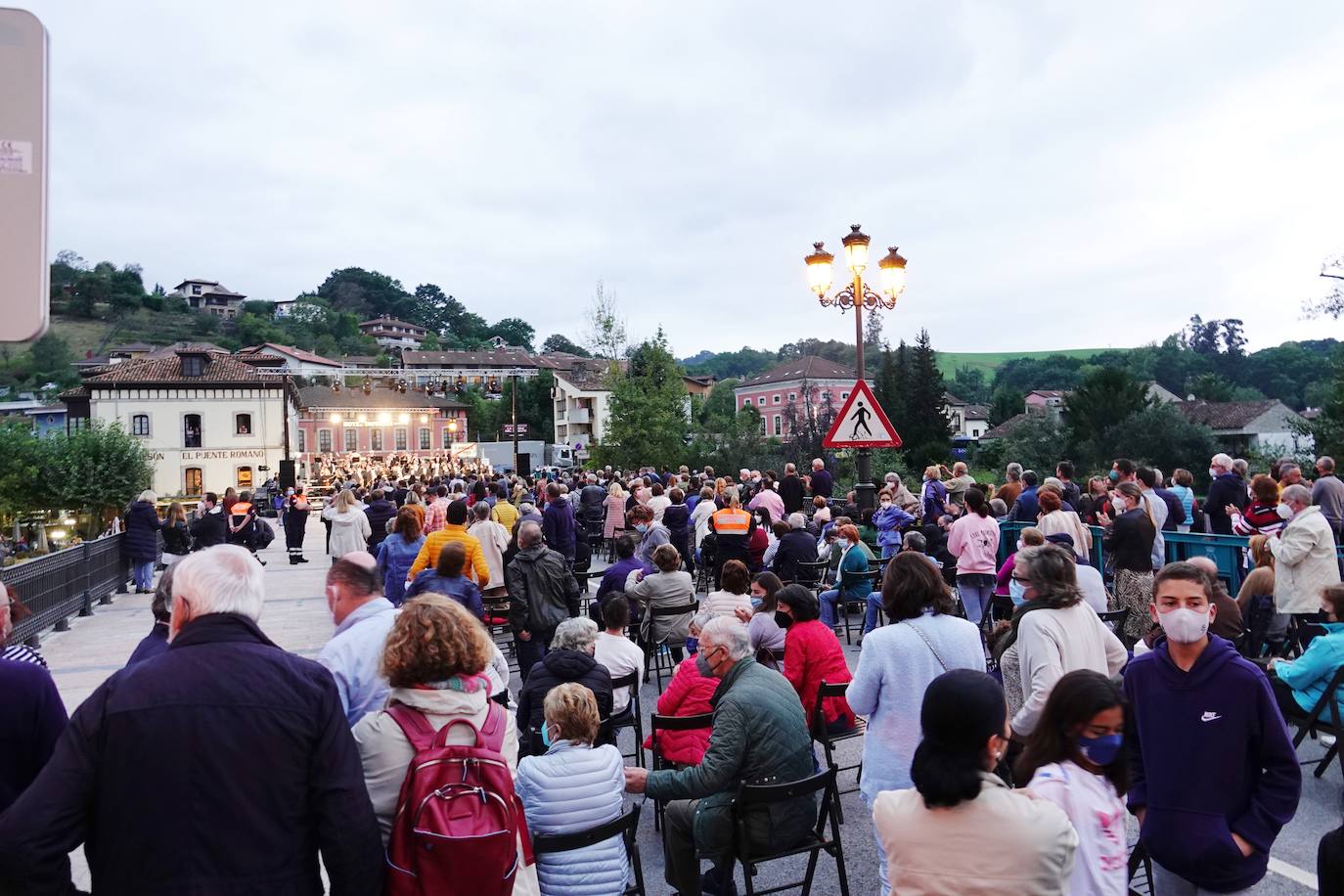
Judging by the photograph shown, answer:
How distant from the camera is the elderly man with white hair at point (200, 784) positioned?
213 cm

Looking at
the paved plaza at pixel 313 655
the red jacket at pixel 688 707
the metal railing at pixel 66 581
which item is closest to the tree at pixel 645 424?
the paved plaza at pixel 313 655

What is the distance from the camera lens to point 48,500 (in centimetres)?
2577

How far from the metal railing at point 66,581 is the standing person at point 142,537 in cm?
31

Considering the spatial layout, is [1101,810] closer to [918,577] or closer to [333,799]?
[918,577]

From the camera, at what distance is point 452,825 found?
2543mm

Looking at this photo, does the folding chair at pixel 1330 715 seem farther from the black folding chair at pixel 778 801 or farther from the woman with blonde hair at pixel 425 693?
the woman with blonde hair at pixel 425 693

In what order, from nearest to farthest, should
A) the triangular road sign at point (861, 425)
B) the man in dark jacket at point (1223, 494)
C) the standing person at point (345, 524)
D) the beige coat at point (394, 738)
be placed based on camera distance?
the beige coat at point (394, 738) → the triangular road sign at point (861, 425) → the man in dark jacket at point (1223, 494) → the standing person at point (345, 524)

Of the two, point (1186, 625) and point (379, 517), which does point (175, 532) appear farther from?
point (1186, 625)

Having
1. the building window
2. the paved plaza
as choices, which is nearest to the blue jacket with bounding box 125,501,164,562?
the paved plaza

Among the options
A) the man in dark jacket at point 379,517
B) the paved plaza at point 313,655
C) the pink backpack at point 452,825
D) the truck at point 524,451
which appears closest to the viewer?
the pink backpack at point 452,825

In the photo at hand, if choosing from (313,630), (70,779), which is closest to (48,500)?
(313,630)

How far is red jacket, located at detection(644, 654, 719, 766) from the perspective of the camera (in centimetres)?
443

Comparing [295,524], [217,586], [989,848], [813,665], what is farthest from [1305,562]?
[295,524]

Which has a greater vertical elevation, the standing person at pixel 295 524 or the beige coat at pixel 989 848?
the beige coat at pixel 989 848
